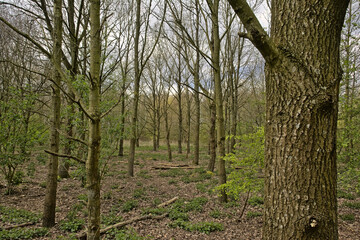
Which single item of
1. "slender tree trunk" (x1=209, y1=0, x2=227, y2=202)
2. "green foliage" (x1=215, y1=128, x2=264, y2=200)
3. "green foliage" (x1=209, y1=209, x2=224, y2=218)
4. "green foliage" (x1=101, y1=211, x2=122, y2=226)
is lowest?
"green foliage" (x1=209, y1=209, x2=224, y2=218)

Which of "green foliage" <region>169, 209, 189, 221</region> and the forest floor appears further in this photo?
"green foliage" <region>169, 209, 189, 221</region>

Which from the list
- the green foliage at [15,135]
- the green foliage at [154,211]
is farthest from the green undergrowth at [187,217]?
the green foliage at [15,135]

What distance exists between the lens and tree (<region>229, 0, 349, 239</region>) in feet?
4.30

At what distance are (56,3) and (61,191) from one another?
5761 millimetres

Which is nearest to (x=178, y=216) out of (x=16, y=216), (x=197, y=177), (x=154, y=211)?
(x=154, y=211)

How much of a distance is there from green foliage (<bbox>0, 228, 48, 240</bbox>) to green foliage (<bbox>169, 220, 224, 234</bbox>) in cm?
255

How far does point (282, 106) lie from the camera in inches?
56.0

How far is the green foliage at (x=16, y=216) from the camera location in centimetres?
429

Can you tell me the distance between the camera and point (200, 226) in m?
4.34

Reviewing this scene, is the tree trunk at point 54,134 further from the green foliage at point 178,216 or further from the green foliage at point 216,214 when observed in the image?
the green foliage at point 216,214

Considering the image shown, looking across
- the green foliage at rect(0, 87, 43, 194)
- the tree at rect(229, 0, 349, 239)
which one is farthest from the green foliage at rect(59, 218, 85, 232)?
the tree at rect(229, 0, 349, 239)

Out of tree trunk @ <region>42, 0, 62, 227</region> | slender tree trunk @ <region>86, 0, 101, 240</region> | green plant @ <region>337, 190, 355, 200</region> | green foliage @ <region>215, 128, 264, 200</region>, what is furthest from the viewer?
green plant @ <region>337, 190, 355, 200</region>

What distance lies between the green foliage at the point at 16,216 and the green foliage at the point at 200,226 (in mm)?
3103

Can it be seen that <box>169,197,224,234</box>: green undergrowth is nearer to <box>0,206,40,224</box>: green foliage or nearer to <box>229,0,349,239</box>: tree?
<box>0,206,40,224</box>: green foliage
